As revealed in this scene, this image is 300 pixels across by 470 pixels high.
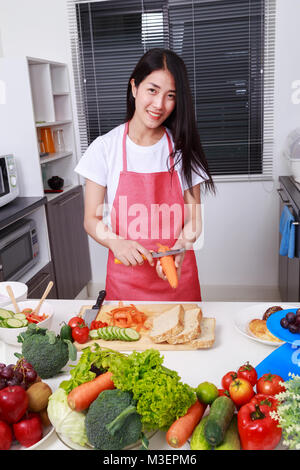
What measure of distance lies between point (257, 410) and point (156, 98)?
1.13 m

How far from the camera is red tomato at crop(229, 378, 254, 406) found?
877 mm

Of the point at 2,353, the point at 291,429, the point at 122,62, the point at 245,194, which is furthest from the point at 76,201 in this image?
the point at 291,429

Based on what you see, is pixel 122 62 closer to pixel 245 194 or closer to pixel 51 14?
pixel 51 14

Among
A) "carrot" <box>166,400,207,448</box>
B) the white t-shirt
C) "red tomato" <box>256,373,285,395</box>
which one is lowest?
"carrot" <box>166,400,207,448</box>

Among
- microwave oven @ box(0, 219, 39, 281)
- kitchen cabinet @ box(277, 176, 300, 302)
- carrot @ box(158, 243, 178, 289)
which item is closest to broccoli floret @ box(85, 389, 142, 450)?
carrot @ box(158, 243, 178, 289)

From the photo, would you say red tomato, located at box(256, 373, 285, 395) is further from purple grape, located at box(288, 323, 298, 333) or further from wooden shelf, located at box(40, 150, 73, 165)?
wooden shelf, located at box(40, 150, 73, 165)

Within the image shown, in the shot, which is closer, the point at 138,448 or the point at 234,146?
the point at 138,448

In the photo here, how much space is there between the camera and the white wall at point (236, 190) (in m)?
3.08

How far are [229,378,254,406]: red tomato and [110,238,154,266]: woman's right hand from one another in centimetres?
58

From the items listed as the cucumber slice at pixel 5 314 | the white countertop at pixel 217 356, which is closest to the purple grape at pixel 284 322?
the white countertop at pixel 217 356

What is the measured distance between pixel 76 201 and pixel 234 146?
1.32m

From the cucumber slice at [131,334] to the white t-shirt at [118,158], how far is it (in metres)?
0.71

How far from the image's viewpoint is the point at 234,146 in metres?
3.36

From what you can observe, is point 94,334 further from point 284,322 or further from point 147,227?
point 147,227
